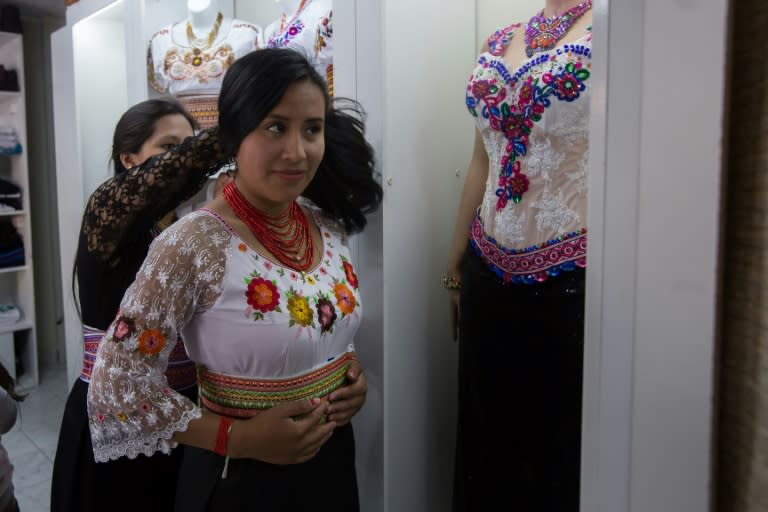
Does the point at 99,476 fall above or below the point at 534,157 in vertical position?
below

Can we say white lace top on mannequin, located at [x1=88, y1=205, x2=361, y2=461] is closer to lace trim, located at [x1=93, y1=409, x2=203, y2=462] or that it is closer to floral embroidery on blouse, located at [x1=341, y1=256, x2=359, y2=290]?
lace trim, located at [x1=93, y1=409, x2=203, y2=462]

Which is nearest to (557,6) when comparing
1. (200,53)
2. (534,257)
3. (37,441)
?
(534,257)

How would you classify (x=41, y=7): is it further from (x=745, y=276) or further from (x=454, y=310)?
(x=745, y=276)

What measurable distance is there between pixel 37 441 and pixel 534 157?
8.68 ft

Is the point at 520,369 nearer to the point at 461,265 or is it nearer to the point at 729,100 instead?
the point at 461,265

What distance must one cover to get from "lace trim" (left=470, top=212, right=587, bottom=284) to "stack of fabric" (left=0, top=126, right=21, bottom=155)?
3114 mm

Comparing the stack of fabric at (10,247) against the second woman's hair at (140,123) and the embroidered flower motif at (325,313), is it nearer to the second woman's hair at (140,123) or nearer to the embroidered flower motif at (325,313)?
the second woman's hair at (140,123)

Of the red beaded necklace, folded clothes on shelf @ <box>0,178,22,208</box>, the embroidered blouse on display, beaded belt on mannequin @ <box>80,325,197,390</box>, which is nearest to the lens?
the red beaded necklace

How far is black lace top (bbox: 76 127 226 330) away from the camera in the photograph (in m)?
1.17

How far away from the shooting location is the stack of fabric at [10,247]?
11.3 feet

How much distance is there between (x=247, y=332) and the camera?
0.97 metres

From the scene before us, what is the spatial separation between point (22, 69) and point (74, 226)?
1.71m

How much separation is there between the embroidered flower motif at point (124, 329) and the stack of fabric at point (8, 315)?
3.01 m

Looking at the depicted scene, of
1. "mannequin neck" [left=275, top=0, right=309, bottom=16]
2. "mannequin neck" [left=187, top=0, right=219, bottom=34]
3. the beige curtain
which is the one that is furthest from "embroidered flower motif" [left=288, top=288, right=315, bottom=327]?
"mannequin neck" [left=187, top=0, right=219, bottom=34]
